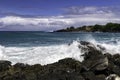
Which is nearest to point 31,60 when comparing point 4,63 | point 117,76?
point 4,63

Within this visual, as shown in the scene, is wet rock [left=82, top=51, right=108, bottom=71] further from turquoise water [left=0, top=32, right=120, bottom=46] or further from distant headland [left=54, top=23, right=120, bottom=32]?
distant headland [left=54, top=23, right=120, bottom=32]

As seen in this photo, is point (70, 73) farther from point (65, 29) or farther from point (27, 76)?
point (65, 29)

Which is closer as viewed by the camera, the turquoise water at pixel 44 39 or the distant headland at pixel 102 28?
the turquoise water at pixel 44 39

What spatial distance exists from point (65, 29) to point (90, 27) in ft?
43.9

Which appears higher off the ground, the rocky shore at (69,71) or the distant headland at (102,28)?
the rocky shore at (69,71)

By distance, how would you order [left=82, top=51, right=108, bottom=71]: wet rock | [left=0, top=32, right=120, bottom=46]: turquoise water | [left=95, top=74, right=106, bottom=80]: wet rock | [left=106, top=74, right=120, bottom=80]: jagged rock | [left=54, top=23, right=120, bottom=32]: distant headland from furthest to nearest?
[left=54, top=23, right=120, bottom=32]: distant headland → [left=0, top=32, right=120, bottom=46]: turquoise water → [left=82, top=51, right=108, bottom=71]: wet rock → [left=95, top=74, right=106, bottom=80]: wet rock → [left=106, top=74, right=120, bottom=80]: jagged rock

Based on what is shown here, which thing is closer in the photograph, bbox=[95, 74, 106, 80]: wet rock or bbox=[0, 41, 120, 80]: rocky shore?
bbox=[0, 41, 120, 80]: rocky shore

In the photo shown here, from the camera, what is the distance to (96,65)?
15.2m

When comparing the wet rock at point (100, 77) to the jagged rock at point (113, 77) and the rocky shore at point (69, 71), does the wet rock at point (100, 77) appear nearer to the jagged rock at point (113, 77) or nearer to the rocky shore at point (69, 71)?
the rocky shore at point (69, 71)

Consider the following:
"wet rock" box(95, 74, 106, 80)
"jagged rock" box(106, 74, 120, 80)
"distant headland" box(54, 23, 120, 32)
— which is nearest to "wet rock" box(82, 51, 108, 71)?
"wet rock" box(95, 74, 106, 80)

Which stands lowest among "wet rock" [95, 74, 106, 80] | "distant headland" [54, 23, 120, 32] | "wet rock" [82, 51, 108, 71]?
"distant headland" [54, 23, 120, 32]

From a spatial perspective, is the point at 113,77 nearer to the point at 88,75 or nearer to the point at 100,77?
the point at 100,77

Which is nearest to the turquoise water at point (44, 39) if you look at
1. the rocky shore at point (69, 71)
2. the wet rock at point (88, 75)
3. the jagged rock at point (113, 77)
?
the rocky shore at point (69, 71)

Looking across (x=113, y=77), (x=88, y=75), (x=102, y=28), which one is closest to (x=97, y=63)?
(x=88, y=75)
